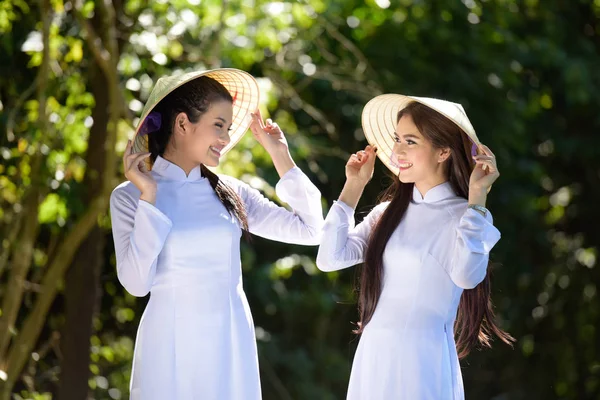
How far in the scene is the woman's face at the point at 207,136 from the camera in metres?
3.55

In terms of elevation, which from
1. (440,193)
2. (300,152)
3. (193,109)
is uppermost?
(193,109)

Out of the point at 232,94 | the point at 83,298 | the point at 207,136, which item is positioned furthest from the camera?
the point at 83,298

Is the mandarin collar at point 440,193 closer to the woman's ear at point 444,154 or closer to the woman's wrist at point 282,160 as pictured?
the woman's ear at point 444,154

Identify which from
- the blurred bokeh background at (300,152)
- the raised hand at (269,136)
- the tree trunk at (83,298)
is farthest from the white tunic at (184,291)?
the tree trunk at (83,298)

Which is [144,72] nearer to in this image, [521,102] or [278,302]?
[278,302]

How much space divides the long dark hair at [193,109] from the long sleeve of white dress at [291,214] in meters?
0.12

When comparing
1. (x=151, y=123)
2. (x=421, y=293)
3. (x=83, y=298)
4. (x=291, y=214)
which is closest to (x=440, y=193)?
(x=421, y=293)

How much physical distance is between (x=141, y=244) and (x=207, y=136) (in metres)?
0.41

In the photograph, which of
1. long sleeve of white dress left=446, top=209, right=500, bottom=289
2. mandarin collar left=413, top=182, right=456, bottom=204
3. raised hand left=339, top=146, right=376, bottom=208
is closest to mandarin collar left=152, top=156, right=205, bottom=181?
raised hand left=339, top=146, right=376, bottom=208

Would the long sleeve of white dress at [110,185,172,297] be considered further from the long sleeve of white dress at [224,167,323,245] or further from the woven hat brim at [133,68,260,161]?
the long sleeve of white dress at [224,167,323,245]

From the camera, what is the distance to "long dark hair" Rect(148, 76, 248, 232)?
11.7ft

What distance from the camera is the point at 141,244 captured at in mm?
3318

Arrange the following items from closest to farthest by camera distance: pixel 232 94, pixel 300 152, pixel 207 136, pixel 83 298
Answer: pixel 207 136 → pixel 232 94 → pixel 83 298 → pixel 300 152

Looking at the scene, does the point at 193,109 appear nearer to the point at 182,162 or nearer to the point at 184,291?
the point at 182,162
